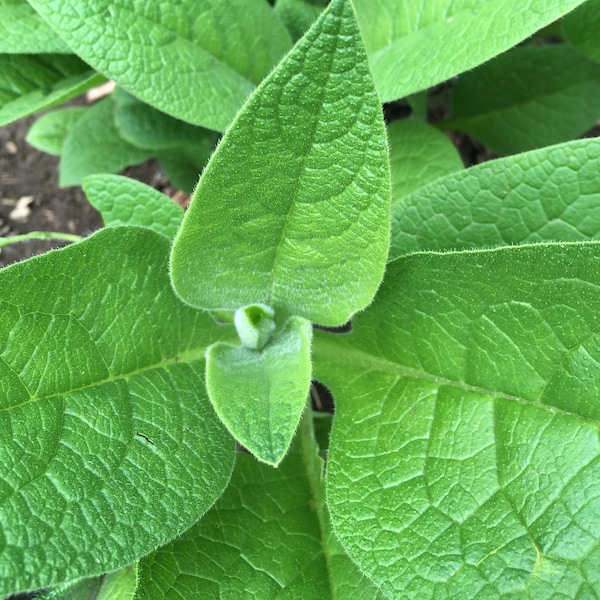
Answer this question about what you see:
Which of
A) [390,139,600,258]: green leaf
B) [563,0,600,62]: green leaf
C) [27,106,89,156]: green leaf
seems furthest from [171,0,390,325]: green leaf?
[27,106,89,156]: green leaf

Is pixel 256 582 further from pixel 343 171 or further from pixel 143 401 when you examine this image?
pixel 343 171

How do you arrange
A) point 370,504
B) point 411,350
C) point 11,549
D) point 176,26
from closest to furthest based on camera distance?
point 11,549
point 370,504
point 411,350
point 176,26

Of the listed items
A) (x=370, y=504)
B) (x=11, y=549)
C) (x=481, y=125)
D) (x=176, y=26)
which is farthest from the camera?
(x=481, y=125)

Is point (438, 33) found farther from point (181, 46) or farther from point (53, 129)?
point (53, 129)

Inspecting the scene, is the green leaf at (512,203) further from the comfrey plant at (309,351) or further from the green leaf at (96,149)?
the green leaf at (96,149)

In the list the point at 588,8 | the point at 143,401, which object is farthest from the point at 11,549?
the point at 588,8
